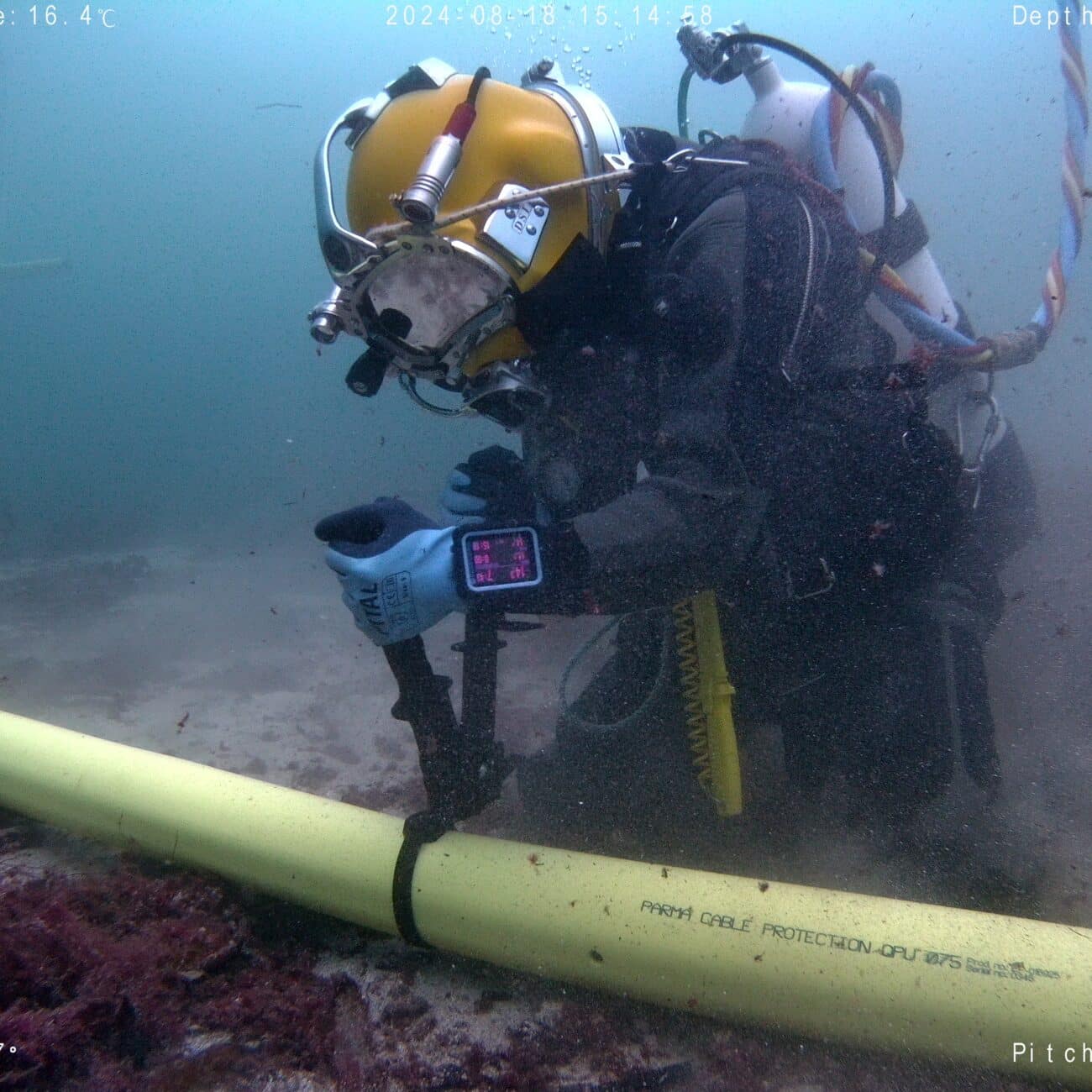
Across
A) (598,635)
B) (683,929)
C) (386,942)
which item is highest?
(598,635)

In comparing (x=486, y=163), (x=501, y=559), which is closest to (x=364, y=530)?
(x=501, y=559)

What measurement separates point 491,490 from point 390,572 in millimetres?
533

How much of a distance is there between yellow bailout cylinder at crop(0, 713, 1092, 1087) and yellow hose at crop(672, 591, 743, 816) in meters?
0.43

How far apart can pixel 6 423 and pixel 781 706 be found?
7072 centimetres

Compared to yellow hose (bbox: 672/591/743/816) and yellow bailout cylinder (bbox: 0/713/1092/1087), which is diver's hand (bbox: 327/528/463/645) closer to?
yellow bailout cylinder (bbox: 0/713/1092/1087)

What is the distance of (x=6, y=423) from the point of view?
54469 millimetres

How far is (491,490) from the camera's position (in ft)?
7.06

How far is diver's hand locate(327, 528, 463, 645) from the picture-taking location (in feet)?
5.76

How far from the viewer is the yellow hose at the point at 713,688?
2.20 meters

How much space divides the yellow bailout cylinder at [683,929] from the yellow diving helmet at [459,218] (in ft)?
4.74
